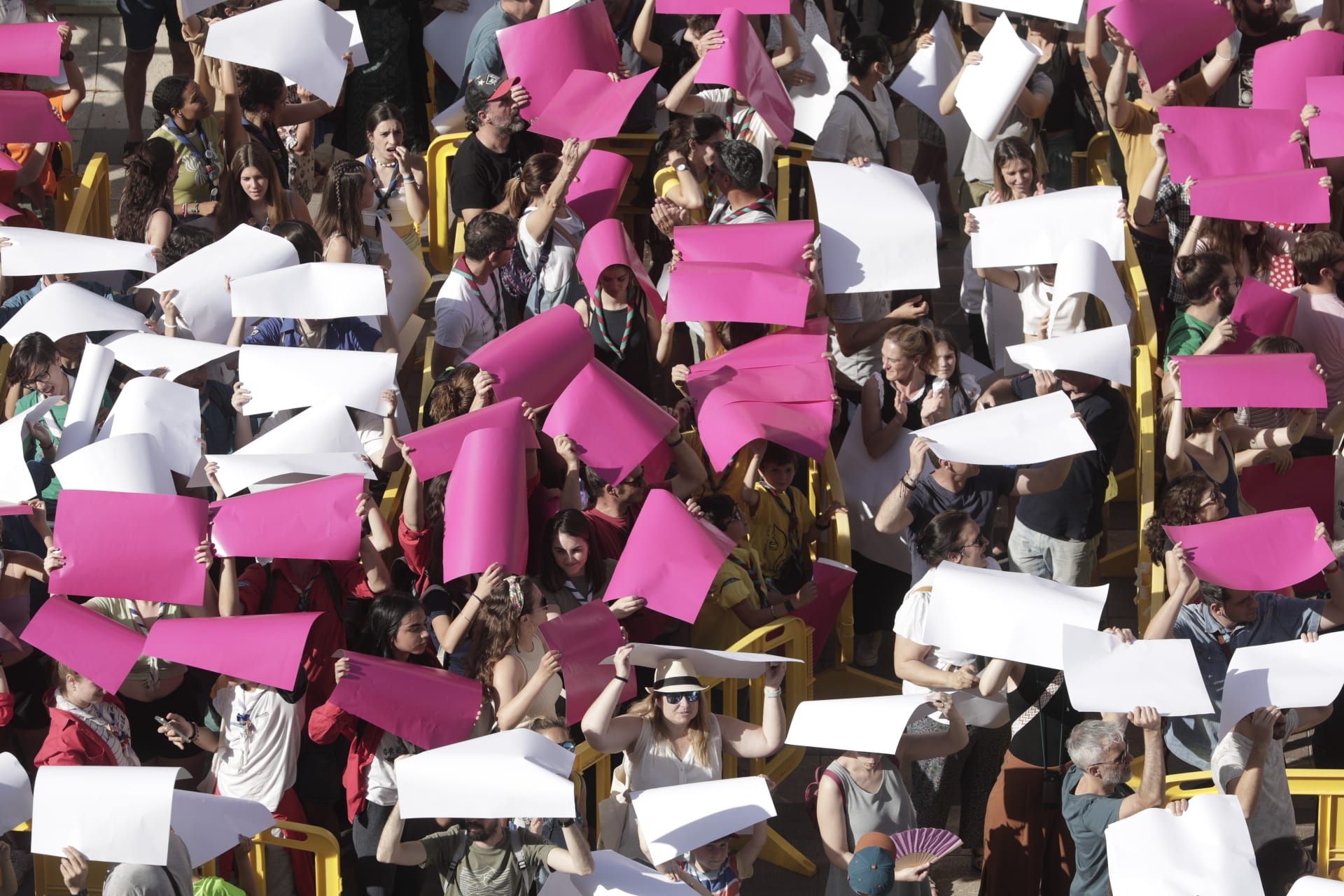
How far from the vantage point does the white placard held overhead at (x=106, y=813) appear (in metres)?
6.64

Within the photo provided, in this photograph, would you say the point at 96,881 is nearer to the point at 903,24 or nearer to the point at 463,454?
the point at 463,454

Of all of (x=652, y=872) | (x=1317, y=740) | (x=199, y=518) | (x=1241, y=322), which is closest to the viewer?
(x=652, y=872)

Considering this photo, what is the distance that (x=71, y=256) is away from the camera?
369 inches

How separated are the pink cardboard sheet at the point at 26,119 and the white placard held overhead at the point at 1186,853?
602 cm

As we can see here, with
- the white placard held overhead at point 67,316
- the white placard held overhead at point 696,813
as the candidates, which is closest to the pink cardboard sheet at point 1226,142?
the white placard held overhead at point 696,813

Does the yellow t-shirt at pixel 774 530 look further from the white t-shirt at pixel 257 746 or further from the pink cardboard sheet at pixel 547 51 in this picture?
the pink cardboard sheet at pixel 547 51

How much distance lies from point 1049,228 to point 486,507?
3.09 meters

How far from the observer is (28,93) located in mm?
10281

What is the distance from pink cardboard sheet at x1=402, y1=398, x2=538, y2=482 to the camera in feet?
27.2

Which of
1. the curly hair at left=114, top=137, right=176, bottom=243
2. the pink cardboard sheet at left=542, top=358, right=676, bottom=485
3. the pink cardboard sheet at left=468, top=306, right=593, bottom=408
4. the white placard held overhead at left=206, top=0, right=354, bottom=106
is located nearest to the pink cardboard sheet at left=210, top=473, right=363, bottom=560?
the pink cardboard sheet at left=542, top=358, right=676, bottom=485

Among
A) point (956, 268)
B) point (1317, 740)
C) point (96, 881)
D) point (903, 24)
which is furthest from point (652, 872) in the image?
point (903, 24)

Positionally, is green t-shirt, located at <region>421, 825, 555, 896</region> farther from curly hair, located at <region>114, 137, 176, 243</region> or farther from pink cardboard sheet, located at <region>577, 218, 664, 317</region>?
curly hair, located at <region>114, 137, 176, 243</region>

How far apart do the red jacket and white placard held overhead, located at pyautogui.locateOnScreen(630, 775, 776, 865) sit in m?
1.77

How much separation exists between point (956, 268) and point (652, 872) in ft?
20.5
